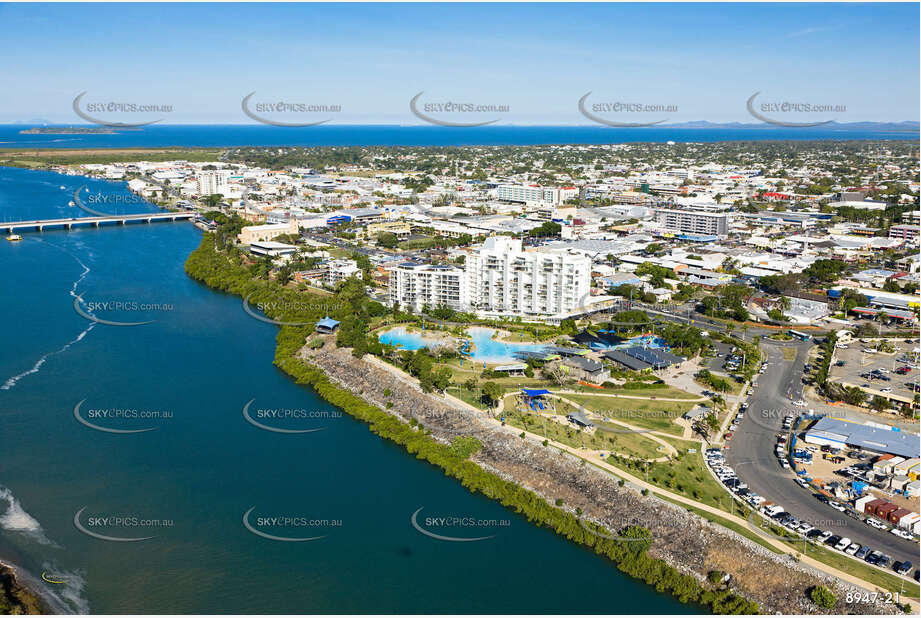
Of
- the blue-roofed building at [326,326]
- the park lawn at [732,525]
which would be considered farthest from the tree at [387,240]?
the park lawn at [732,525]

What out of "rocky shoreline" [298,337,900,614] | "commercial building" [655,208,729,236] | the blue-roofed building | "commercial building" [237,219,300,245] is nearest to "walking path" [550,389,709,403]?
"rocky shoreline" [298,337,900,614]

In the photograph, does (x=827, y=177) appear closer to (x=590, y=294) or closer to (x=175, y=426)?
(x=590, y=294)

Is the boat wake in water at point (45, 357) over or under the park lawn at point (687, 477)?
over

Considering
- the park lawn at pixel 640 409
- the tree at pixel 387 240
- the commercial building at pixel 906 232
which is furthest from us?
the commercial building at pixel 906 232

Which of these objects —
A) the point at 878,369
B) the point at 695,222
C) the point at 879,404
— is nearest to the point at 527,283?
the point at 878,369

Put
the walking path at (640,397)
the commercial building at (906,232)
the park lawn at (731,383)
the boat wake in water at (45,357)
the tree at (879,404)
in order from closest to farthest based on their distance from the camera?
the tree at (879,404) → the walking path at (640,397) → the park lawn at (731,383) → the boat wake in water at (45,357) → the commercial building at (906,232)

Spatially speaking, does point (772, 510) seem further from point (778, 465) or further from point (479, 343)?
point (479, 343)

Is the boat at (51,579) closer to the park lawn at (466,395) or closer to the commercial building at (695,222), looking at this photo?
the park lawn at (466,395)
